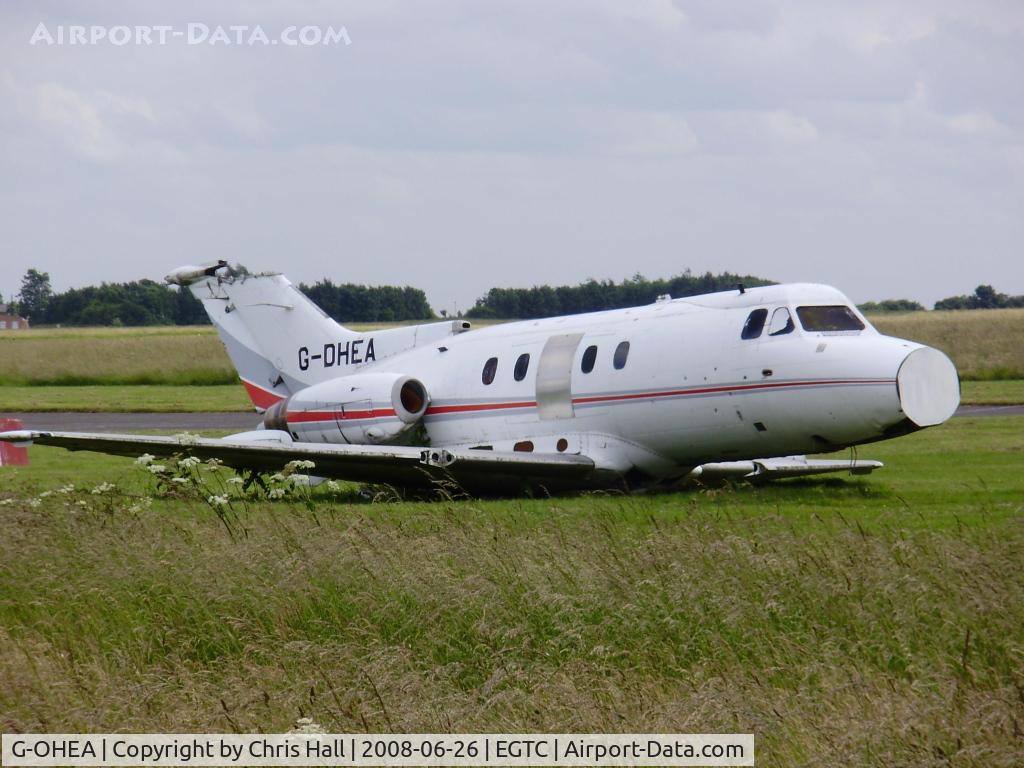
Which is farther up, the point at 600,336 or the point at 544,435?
the point at 600,336

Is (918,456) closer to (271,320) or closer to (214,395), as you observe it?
(271,320)

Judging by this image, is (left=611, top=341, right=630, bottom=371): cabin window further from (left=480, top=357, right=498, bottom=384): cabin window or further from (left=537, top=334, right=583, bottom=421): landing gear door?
(left=480, top=357, right=498, bottom=384): cabin window

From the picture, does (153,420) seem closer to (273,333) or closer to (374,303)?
(273,333)

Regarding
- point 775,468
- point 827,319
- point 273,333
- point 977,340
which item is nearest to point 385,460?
point 775,468

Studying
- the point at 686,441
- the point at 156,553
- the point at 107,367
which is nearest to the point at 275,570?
the point at 156,553

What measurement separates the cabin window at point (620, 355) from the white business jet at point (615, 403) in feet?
0.10

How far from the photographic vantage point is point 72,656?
1048cm

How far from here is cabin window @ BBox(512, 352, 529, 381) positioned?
19.5 m

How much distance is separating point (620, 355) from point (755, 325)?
1962 mm

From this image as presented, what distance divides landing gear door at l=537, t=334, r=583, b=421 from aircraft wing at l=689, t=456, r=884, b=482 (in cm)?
223

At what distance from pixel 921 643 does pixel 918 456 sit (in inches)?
544

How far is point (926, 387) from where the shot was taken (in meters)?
15.9

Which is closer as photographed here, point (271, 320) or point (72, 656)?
point (72, 656)

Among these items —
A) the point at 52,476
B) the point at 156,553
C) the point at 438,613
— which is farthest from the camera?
the point at 52,476
